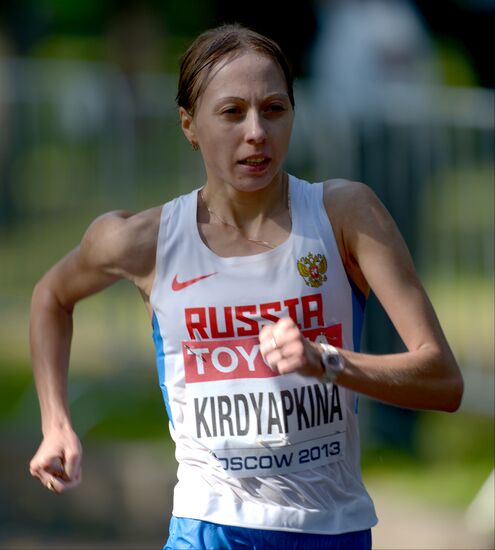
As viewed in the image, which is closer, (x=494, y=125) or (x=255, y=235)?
(x=255, y=235)

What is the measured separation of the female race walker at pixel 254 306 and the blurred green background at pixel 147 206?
3.45m

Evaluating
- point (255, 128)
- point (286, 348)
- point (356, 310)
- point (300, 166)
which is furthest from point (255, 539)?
point (300, 166)

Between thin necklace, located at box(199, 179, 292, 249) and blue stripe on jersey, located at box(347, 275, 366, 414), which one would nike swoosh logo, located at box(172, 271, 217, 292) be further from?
blue stripe on jersey, located at box(347, 275, 366, 414)

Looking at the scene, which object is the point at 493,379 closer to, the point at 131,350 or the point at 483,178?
the point at 483,178

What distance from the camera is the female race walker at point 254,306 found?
3809 millimetres

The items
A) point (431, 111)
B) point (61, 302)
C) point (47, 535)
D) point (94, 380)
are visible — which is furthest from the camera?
point (94, 380)

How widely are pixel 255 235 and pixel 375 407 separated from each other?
4.86 metres

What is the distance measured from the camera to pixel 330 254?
3.86 m

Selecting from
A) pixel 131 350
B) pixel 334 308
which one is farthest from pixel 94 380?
pixel 334 308

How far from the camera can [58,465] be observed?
3939 millimetres

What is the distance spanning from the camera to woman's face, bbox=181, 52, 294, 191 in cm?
378

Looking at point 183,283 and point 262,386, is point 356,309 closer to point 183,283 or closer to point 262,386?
point 262,386

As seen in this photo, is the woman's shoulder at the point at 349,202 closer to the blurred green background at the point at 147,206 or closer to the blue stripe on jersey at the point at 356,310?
the blue stripe on jersey at the point at 356,310

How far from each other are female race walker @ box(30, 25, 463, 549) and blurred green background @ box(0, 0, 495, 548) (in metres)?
3.45
